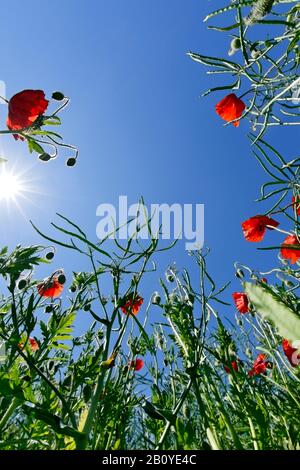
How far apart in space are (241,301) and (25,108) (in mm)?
1589

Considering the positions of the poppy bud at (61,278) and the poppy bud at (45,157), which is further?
the poppy bud at (61,278)

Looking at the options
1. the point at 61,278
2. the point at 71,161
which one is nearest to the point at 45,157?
the point at 71,161

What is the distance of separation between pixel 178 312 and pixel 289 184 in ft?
1.93

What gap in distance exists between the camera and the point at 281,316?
189mm

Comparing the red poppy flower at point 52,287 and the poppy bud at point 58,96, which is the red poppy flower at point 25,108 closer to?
the poppy bud at point 58,96

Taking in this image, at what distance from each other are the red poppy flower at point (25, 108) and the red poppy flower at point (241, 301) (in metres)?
1.46

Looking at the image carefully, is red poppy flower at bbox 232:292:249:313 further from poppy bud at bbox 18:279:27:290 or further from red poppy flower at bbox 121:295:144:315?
poppy bud at bbox 18:279:27:290

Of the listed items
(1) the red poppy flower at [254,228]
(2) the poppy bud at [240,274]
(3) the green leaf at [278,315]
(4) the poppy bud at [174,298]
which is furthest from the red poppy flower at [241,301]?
(3) the green leaf at [278,315]

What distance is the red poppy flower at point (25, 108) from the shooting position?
1575mm

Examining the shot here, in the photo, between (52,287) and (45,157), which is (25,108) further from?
(52,287)

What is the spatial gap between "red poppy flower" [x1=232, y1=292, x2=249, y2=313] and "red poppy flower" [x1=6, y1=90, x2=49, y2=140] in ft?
4.80

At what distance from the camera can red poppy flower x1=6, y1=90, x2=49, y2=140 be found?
1.58 meters

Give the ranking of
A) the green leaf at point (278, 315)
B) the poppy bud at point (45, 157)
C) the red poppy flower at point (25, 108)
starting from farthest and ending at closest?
the poppy bud at point (45, 157), the red poppy flower at point (25, 108), the green leaf at point (278, 315)
